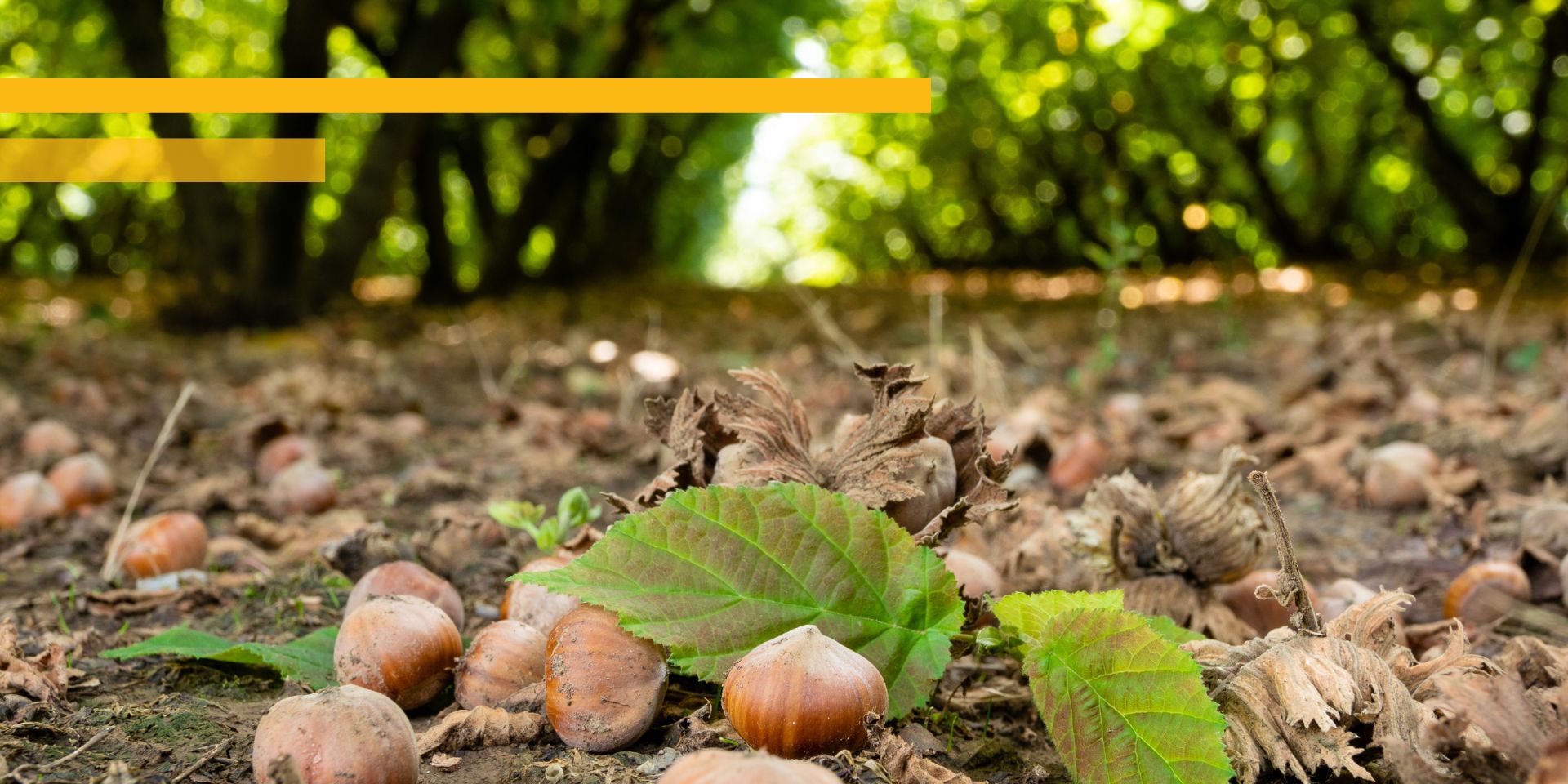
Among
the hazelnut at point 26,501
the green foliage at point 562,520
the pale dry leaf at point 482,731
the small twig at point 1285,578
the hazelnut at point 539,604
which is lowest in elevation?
the hazelnut at point 26,501

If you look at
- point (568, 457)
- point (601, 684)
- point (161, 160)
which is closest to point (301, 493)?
point (568, 457)

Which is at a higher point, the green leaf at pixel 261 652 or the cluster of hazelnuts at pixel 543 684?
the cluster of hazelnuts at pixel 543 684

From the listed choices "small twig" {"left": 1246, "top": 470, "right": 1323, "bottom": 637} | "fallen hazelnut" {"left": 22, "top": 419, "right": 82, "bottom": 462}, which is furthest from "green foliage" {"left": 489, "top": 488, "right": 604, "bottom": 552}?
"fallen hazelnut" {"left": 22, "top": 419, "right": 82, "bottom": 462}

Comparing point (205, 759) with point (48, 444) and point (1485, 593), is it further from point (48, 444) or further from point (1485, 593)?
point (48, 444)

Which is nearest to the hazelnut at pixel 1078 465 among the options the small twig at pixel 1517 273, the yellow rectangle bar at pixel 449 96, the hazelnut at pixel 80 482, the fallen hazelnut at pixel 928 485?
the yellow rectangle bar at pixel 449 96

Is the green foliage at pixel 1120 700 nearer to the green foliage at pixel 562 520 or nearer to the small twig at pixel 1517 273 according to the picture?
the green foliage at pixel 562 520

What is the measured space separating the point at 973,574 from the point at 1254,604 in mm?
459

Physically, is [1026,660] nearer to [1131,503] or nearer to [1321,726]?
[1321,726]

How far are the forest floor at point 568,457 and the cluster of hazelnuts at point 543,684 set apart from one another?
53 millimetres

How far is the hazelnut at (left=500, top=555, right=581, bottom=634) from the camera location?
163cm

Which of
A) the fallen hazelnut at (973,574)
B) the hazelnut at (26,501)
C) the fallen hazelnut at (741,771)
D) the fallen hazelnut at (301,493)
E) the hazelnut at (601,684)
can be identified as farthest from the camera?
the fallen hazelnut at (301,493)

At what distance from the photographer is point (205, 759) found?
4.44 ft

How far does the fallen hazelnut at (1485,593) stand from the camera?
6.26 feet

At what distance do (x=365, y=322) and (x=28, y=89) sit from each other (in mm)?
5732
